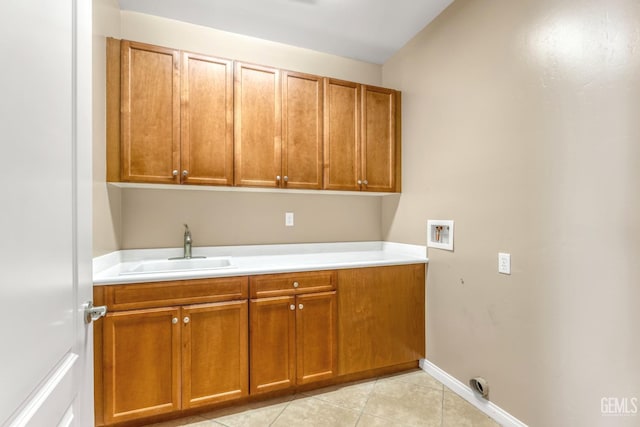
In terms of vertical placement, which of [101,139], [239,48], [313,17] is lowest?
[101,139]

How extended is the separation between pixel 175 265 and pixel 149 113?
1049mm

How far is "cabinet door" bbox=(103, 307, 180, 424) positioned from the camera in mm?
1565

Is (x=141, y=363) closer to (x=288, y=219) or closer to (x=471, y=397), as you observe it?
(x=288, y=219)

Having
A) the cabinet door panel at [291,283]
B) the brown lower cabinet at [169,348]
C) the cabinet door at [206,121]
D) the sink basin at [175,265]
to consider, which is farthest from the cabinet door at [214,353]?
the cabinet door at [206,121]

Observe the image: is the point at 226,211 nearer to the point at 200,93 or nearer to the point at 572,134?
the point at 200,93

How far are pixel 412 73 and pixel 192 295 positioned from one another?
2348 mm

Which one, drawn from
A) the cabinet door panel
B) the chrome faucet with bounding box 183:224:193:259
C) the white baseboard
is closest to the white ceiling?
the chrome faucet with bounding box 183:224:193:259

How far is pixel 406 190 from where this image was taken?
2541 mm

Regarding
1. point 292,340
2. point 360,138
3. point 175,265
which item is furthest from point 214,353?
point 360,138

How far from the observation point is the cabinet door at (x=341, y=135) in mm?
2363

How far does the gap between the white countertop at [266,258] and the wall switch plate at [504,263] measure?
610 mm

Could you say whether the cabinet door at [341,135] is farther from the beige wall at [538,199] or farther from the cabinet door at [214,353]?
the cabinet door at [214,353]

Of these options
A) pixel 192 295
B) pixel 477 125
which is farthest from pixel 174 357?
pixel 477 125

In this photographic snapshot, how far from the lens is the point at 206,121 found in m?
2.03
